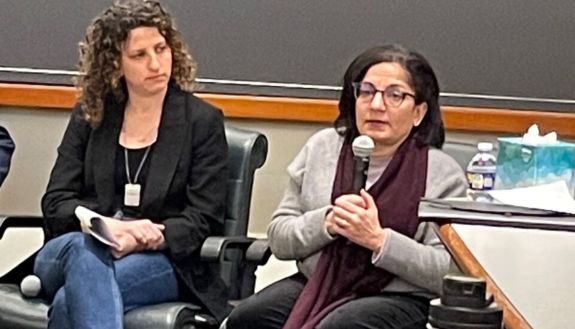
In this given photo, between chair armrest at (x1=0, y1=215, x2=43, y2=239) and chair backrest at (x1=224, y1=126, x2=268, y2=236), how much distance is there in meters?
0.61

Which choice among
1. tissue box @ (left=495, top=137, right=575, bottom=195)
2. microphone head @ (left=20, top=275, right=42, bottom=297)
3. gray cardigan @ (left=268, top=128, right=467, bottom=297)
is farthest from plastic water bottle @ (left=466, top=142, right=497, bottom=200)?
microphone head @ (left=20, top=275, right=42, bottom=297)

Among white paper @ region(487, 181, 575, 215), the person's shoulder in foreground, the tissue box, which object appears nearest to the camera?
white paper @ region(487, 181, 575, 215)

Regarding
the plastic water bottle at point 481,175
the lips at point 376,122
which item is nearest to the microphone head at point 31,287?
the lips at point 376,122

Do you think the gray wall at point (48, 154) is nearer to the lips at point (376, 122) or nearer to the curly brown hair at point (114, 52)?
the curly brown hair at point (114, 52)

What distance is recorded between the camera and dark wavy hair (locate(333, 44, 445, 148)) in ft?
9.74

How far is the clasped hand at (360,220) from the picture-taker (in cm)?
278

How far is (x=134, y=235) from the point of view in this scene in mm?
3150

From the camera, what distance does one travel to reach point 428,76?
9.80 feet

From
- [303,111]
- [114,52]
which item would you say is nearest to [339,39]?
[303,111]

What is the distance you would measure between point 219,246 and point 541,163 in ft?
3.36

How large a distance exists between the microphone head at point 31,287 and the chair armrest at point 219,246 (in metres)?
0.48

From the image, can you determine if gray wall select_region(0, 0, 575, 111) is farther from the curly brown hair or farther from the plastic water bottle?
the plastic water bottle

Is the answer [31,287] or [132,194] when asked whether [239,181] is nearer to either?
[132,194]

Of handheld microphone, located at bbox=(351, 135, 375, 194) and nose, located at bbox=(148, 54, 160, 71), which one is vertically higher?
nose, located at bbox=(148, 54, 160, 71)
